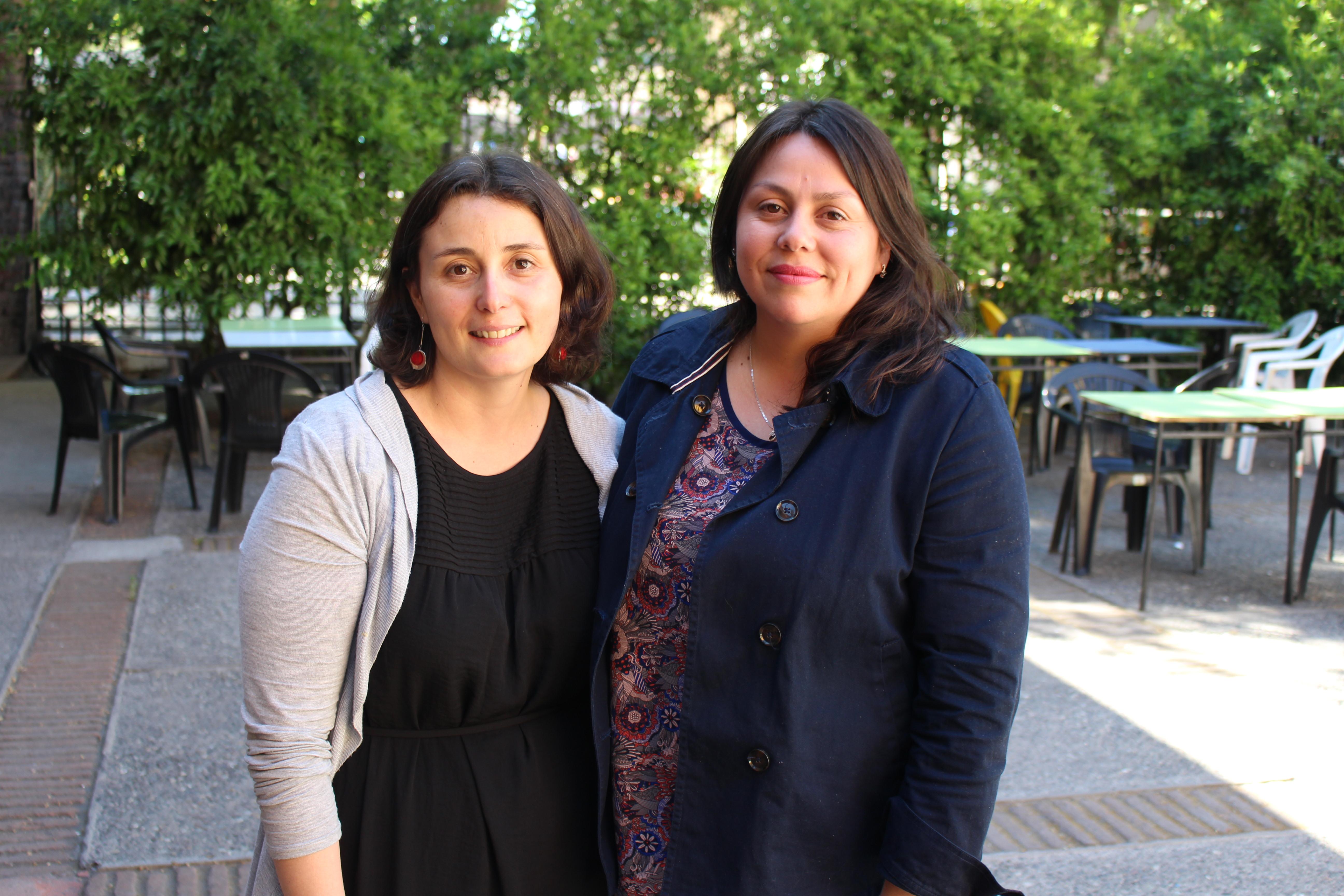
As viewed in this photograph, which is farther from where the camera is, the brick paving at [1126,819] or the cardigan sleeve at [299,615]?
the brick paving at [1126,819]

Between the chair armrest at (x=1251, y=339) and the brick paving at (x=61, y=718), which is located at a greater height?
the chair armrest at (x=1251, y=339)

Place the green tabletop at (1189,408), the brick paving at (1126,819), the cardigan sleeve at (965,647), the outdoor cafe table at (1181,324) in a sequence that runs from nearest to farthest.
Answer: the cardigan sleeve at (965,647), the brick paving at (1126,819), the green tabletop at (1189,408), the outdoor cafe table at (1181,324)

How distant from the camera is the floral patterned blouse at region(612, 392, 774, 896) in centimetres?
176

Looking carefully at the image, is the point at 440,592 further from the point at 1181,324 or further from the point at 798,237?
the point at 1181,324

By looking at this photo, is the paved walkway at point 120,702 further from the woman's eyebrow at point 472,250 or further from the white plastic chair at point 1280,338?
the white plastic chair at point 1280,338

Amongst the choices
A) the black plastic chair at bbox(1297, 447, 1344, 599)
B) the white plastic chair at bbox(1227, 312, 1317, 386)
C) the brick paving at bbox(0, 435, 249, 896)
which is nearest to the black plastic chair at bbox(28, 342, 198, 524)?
the brick paving at bbox(0, 435, 249, 896)

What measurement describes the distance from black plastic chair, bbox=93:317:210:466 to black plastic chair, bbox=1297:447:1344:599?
6235mm

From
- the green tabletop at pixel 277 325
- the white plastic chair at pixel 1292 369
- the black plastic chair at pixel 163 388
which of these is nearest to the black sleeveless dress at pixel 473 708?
the black plastic chair at pixel 163 388

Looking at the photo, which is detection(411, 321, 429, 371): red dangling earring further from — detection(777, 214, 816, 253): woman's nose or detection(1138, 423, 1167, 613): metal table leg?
detection(1138, 423, 1167, 613): metal table leg

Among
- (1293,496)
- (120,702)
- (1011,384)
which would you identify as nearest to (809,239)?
(120,702)

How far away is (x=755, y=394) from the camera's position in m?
1.89

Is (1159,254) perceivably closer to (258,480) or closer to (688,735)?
(258,480)

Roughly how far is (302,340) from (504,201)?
19.4ft

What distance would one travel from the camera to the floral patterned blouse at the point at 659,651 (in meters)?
1.76
